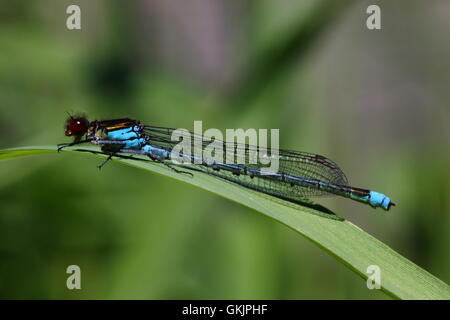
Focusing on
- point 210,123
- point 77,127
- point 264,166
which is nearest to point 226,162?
point 264,166

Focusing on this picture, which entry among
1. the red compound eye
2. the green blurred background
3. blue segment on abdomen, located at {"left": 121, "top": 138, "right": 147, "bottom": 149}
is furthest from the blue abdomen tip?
the red compound eye

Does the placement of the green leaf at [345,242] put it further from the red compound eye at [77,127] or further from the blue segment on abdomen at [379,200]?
the red compound eye at [77,127]

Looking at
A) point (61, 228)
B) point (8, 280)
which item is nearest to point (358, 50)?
point (61, 228)

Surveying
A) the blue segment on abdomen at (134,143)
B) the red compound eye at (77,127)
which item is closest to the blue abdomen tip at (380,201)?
the blue segment on abdomen at (134,143)

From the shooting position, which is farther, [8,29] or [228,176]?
[8,29]

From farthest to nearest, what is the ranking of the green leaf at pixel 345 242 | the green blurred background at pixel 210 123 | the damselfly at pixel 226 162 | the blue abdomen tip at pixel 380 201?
the green blurred background at pixel 210 123
the damselfly at pixel 226 162
the blue abdomen tip at pixel 380 201
the green leaf at pixel 345 242

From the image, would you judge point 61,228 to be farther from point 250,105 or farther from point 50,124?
point 250,105
